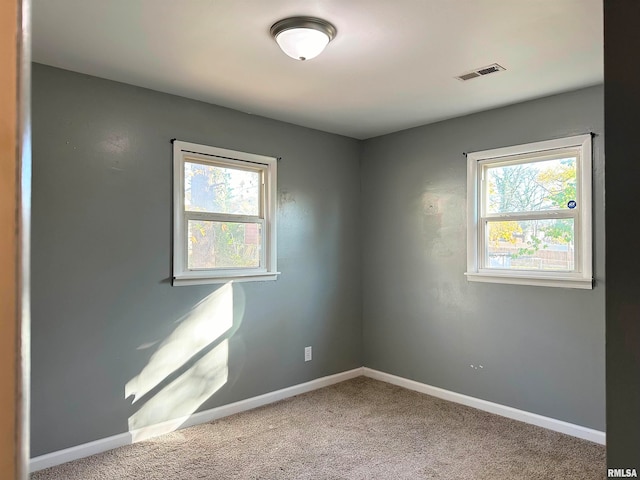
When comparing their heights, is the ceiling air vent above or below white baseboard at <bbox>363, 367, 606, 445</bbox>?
above

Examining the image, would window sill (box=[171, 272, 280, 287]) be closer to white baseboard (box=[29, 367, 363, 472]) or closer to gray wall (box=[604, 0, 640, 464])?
white baseboard (box=[29, 367, 363, 472])

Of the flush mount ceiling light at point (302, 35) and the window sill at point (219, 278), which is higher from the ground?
the flush mount ceiling light at point (302, 35)

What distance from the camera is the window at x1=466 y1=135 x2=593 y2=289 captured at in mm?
3178

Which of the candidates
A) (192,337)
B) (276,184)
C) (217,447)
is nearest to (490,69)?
(276,184)

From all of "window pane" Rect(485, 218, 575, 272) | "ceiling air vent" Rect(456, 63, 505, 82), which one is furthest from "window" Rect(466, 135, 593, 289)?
"ceiling air vent" Rect(456, 63, 505, 82)

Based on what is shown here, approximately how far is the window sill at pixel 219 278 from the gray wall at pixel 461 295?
4.15ft

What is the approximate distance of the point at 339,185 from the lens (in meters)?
4.51

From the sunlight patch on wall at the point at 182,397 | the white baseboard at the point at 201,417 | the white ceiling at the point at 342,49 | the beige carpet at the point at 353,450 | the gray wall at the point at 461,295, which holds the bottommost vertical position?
the beige carpet at the point at 353,450

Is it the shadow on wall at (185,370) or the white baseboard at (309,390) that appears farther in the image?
the shadow on wall at (185,370)

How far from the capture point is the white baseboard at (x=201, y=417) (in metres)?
2.73

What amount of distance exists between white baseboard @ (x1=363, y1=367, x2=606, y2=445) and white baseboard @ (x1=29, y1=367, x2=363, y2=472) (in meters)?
0.46

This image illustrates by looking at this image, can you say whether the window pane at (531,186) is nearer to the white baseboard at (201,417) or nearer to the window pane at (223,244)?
the window pane at (223,244)

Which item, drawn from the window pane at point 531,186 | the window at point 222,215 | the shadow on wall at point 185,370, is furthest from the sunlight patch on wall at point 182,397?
the window pane at point 531,186

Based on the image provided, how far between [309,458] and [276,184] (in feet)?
7.34
